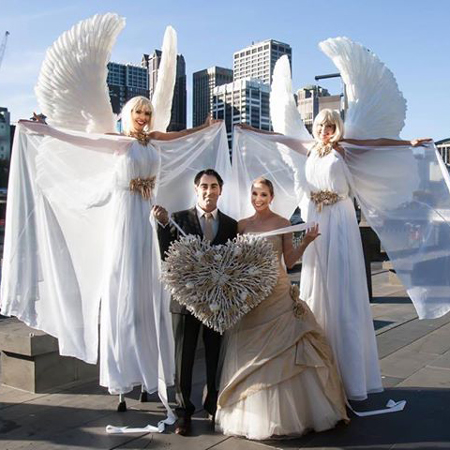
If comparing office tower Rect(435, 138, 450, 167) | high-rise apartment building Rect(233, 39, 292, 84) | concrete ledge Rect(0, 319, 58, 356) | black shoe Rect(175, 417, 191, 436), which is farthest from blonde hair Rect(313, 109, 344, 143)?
high-rise apartment building Rect(233, 39, 292, 84)

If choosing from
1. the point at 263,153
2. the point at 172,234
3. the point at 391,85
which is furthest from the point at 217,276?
the point at 391,85

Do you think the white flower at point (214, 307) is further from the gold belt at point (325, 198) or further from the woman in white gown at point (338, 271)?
the gold belt at point (325, 198)

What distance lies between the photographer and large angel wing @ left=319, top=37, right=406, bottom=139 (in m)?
4.58

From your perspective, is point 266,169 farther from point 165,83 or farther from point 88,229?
point 88,229

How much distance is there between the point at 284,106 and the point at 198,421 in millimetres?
2769

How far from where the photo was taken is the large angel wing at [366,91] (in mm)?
4582

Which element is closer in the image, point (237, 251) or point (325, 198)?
point (237, 251)

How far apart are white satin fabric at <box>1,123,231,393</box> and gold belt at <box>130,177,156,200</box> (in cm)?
3

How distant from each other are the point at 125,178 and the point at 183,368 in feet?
4.90

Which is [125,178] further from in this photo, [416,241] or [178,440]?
[416,241]

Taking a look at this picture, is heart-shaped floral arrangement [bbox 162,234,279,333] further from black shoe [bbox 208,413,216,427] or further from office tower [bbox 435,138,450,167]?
office tower [bbox 435,138,450,167]


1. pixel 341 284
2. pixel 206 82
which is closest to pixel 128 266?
pixel 341 284

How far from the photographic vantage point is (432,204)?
4512 millimetres

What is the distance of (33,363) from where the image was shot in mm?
4770
